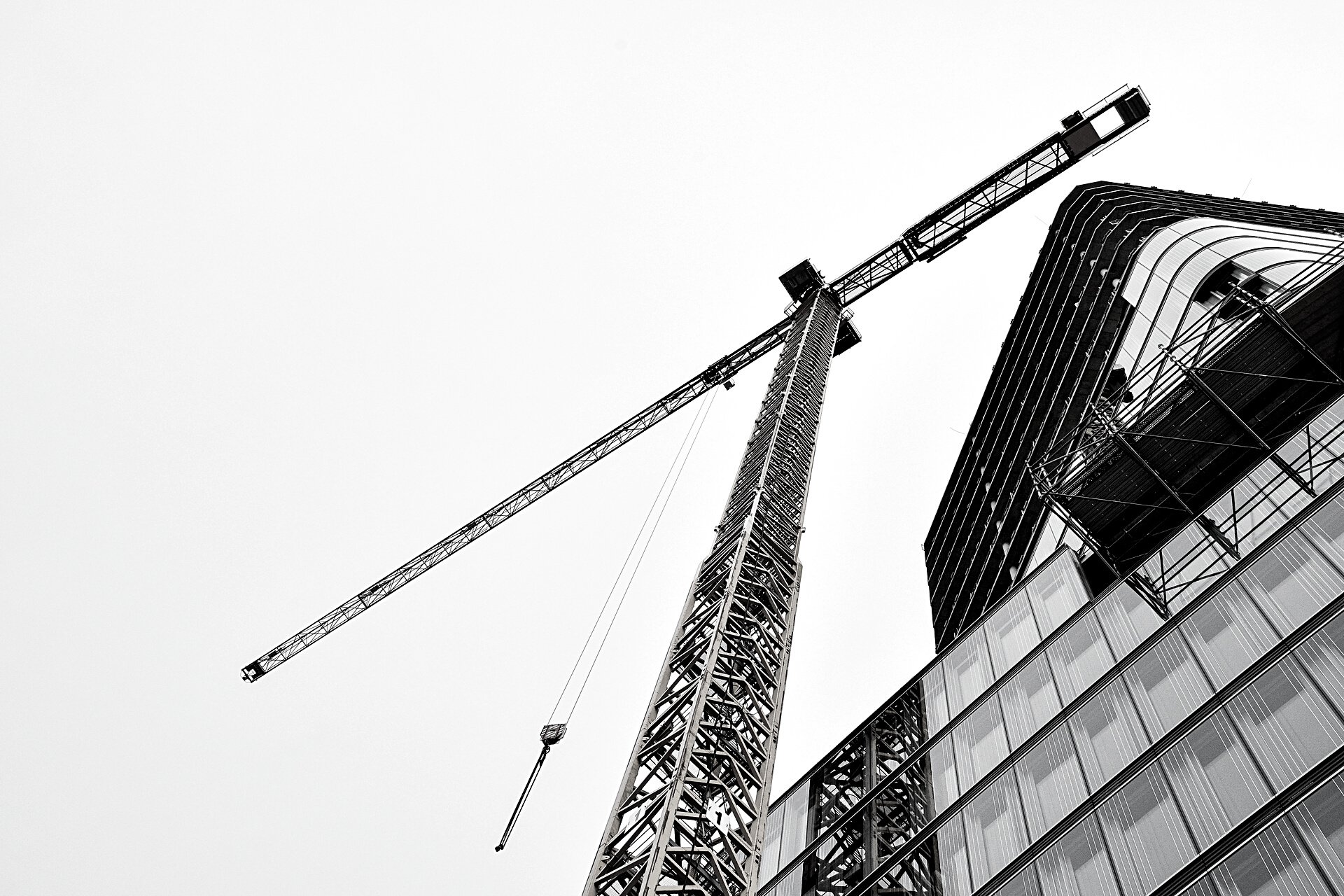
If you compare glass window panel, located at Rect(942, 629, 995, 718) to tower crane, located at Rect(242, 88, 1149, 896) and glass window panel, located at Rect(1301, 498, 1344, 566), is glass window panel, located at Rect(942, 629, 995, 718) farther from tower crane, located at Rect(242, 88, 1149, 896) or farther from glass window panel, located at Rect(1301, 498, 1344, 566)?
glass window panel, located at Rect(1301, 498, 1344, 566)

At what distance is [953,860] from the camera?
21453 mm

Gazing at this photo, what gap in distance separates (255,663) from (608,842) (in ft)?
208

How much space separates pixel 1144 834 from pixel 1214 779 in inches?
64.1

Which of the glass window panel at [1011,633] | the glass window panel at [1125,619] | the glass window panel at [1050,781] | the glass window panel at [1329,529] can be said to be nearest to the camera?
the glass window panel at [1329,529]

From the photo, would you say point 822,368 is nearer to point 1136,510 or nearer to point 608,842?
point 1136,510

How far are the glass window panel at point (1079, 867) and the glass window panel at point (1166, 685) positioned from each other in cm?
263

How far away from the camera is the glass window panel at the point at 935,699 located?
90.4ft

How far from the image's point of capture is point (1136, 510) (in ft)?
81.0

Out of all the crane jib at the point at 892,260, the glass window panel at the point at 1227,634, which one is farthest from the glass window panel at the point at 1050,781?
the crane jib at the point at 892,260

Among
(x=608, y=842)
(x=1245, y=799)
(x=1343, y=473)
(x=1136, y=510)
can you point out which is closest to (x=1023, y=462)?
(x=1136, y=510)

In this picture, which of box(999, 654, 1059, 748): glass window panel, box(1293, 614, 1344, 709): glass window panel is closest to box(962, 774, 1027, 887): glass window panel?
box(999, 654, 1059, 748): glass window panel

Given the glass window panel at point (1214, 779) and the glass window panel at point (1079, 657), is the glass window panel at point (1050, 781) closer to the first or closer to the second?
the glass window panel at point (1079, 657)

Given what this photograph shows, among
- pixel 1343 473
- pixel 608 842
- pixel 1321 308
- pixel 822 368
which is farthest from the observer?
pixel 822 368

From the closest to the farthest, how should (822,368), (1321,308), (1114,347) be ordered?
(1321,308)
(1114,347)
(822,368)
